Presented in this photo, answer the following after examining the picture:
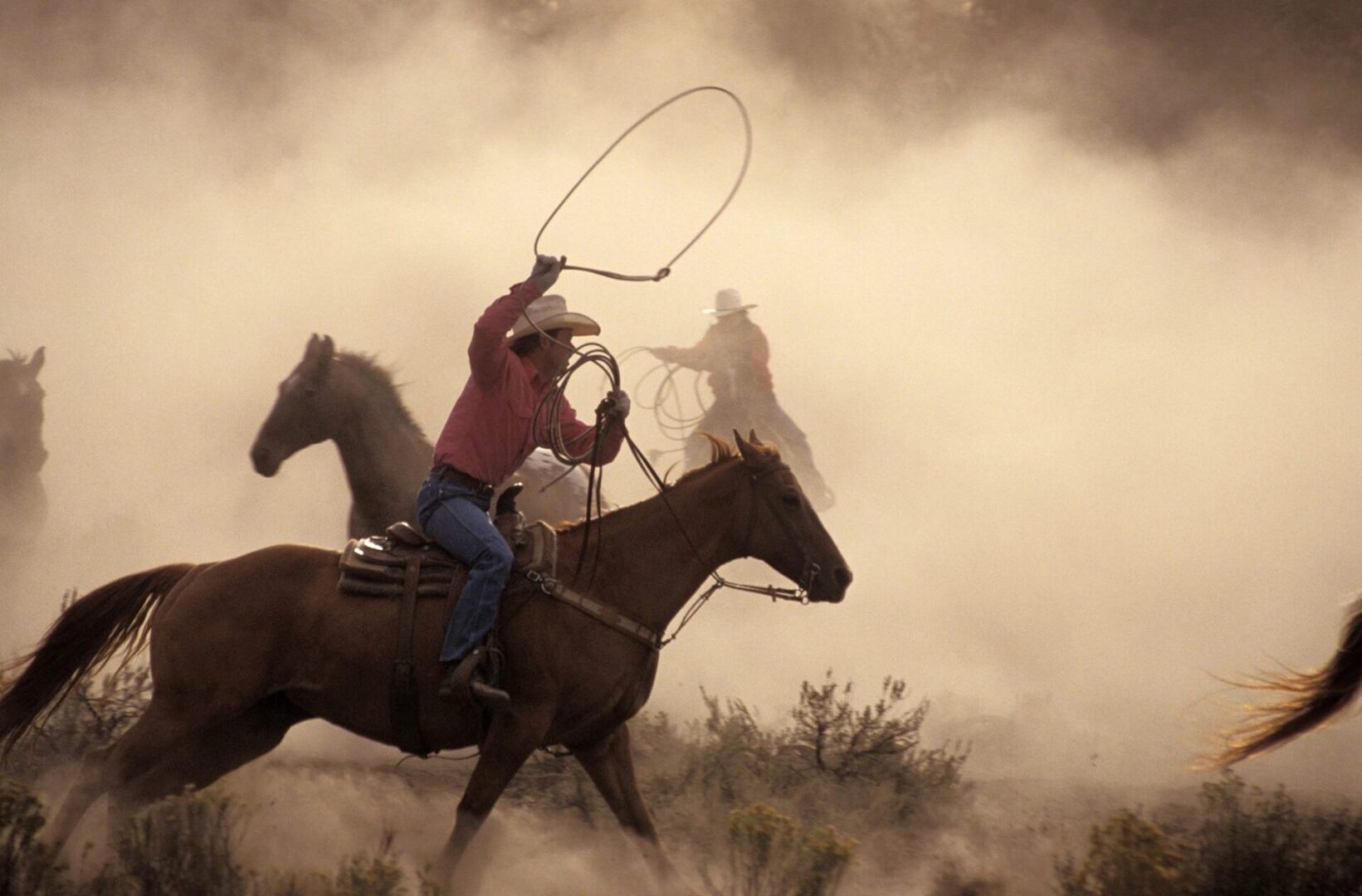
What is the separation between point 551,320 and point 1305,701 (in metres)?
3.66

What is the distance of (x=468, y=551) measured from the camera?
22.1 feet

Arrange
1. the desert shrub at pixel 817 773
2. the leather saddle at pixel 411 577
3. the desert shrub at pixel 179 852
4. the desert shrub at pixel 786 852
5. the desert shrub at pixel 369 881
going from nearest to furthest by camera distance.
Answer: the desert shrub at pixel 369 881, the desert shrub at pixel 179 852, the desert shrub at pixel 786 852, the leather saddle at pixel 411 577, the desert shrub at pixel 817 773

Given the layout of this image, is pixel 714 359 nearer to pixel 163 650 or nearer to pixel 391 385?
pixel 391 385

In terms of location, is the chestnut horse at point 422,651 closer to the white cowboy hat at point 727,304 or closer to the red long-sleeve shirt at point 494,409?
the red long-sleeve shirt at point 494,409

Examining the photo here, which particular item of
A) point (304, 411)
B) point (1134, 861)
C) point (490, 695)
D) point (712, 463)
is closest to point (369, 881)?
point (490, 695)

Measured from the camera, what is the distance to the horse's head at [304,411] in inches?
406

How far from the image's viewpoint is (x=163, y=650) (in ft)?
21.9

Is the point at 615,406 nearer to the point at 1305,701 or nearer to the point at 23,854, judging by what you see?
the point at 23,854

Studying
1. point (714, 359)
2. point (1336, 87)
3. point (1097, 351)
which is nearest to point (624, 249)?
point (1097, 351)

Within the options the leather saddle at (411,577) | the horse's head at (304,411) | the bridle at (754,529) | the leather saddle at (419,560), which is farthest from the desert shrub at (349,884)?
the horse's head at (304,411)

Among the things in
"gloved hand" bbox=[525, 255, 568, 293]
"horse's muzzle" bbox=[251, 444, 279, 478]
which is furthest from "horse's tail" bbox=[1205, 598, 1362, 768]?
"horse's muzzle" bbox=[251, 444, 279, 478]

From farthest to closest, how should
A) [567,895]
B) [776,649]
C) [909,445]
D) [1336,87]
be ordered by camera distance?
[1336,87] < [909,445] < [776,649] < [567,895]

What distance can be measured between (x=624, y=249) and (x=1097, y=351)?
9.57 meters

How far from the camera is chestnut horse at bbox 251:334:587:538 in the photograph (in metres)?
10.1
